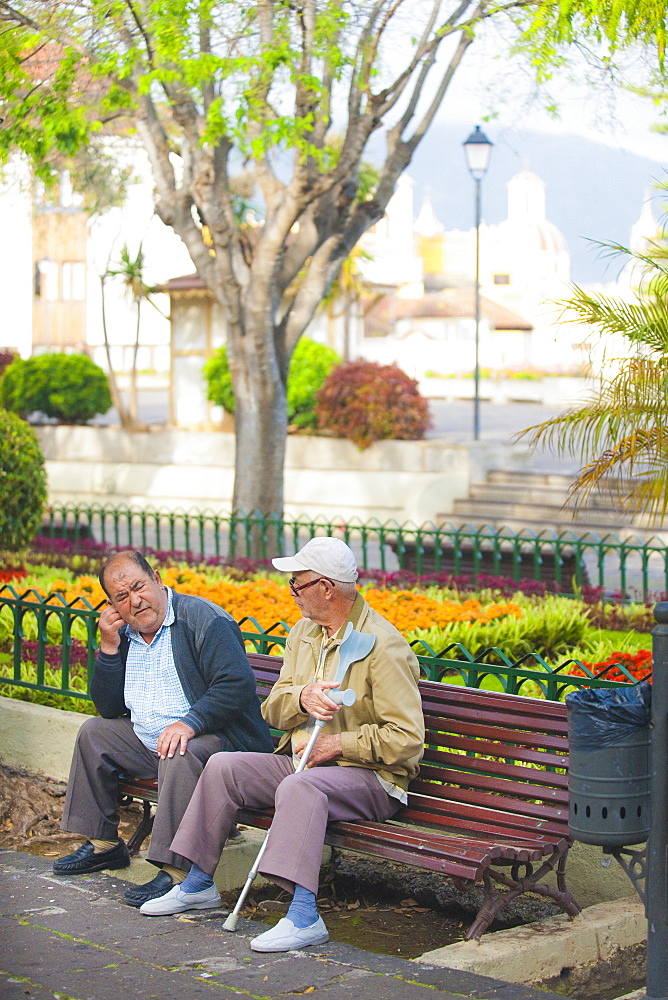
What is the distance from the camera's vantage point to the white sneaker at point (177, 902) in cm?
471

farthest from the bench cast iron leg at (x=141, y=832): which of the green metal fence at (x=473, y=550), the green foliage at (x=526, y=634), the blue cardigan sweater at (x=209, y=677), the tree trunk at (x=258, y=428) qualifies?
the tree trunk at (x=258, y=428)

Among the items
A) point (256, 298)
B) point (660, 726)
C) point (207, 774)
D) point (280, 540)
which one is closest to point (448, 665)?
point (207, 774)

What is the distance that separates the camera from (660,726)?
3.83 meters

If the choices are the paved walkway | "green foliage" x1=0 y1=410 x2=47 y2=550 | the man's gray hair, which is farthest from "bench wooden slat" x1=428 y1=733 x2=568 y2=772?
"green foliage" x1=0 y1=410 x2=47 y2=550

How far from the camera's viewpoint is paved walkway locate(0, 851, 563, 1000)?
13.1 feet

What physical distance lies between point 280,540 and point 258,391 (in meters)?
1.71

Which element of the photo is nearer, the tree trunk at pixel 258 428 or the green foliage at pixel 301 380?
the tree trunk at pixel 258 428

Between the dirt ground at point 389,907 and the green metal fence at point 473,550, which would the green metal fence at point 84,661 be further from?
the green metal fence at point 473,550

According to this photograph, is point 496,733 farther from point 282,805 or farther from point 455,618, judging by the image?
point 455,618

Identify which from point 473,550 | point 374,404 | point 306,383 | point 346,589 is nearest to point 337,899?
point 346,589

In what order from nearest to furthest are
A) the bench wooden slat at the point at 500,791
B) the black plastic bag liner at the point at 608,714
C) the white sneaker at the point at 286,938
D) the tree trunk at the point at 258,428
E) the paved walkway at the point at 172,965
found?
the black plastic bag liner at the point at 608,714 → the paved walkway at the point at 172,965 → the white sneaker at the point at 286,938 → the bench wooden slat at the point at 500,791 → the tree trunk at the point at 258,428

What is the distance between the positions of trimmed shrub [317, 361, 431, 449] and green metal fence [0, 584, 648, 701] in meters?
10.5

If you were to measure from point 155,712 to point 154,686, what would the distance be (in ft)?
0.33

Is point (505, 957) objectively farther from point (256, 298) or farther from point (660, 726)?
point (256, 298)
